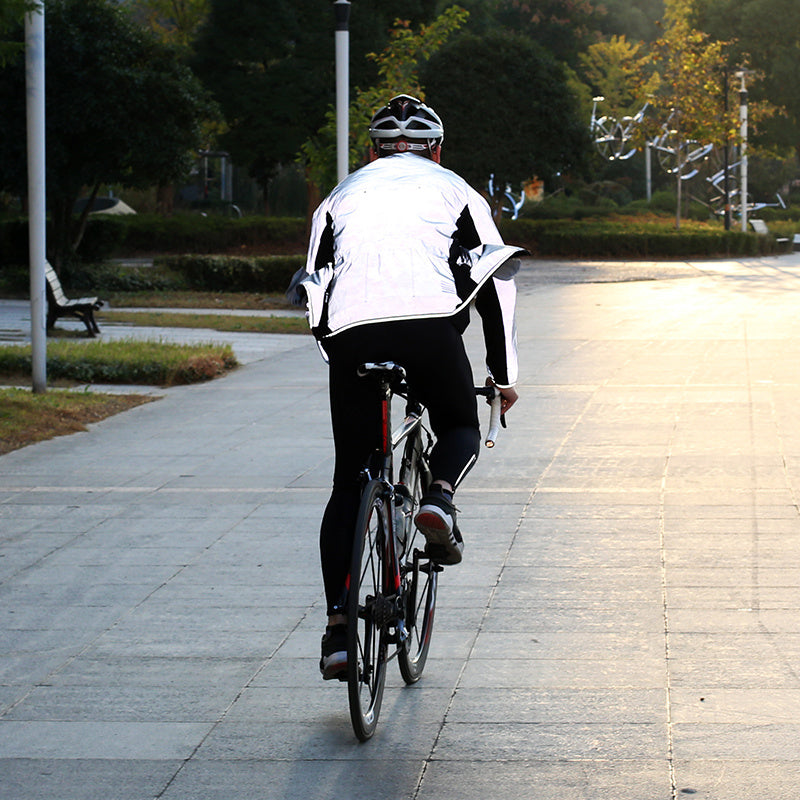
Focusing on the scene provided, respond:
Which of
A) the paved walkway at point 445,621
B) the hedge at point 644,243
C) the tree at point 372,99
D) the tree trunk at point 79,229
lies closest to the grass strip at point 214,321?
the tree at point 372,99

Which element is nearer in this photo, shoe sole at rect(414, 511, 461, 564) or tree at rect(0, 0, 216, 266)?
shoe sole at rect(414, 511, 461, 564)

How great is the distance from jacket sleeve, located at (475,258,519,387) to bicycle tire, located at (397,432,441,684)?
13.6 inches

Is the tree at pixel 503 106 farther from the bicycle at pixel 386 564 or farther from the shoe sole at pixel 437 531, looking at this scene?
→ the shoe sole at pixel 437 531

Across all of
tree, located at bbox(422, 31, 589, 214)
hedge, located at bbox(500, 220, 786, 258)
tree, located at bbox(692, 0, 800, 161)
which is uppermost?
tree, located at bbox(692, 0, 800, 161)

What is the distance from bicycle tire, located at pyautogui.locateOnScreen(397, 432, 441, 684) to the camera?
4.19 metres

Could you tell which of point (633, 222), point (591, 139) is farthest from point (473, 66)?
point (633, 222)

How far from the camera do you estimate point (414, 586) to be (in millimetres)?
4250

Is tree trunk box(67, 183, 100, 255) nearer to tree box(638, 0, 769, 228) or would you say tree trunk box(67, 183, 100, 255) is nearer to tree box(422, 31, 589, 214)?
tree box(422, 31, 589, 214)

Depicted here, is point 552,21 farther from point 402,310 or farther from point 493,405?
point 402,310

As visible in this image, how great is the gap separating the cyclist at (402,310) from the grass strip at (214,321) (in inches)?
540

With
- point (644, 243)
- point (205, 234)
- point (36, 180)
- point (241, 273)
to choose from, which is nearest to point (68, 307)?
point (36, 180)

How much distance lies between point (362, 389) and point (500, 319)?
487mm

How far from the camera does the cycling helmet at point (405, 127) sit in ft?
13.6

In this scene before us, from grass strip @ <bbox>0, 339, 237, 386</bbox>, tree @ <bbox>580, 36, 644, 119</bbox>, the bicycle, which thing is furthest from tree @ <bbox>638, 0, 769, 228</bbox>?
the bicycle
